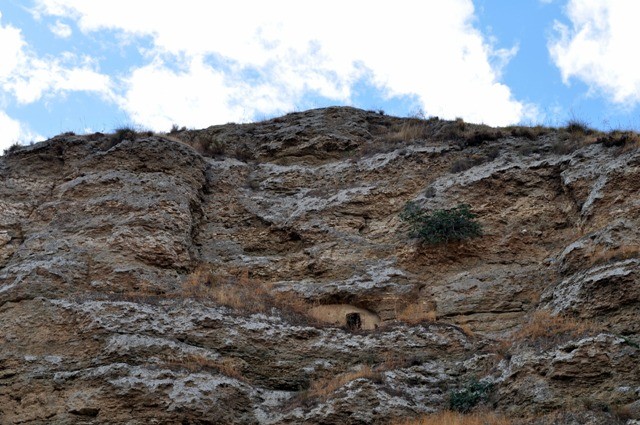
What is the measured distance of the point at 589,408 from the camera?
1127cm

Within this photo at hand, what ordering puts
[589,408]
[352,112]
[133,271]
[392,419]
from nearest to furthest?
[589,408], [392,419], [133,271], [352,112]

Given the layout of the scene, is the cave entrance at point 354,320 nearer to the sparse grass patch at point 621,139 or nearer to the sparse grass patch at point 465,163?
the sparse grass patch at point 465,163

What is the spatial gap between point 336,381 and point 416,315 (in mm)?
2901

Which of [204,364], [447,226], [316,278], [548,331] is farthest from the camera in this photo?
[316,278]

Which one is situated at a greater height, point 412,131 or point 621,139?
point 412,131

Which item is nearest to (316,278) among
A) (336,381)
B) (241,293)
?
(241,293)

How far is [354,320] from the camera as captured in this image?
16172 mm

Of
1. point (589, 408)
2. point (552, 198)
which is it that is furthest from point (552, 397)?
point (552, 198)

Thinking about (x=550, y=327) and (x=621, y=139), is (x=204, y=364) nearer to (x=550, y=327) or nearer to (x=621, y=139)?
(x=550, y=327)

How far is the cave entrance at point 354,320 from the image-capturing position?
1608 centimetres

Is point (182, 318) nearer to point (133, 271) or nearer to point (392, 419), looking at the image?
point (133, 271)

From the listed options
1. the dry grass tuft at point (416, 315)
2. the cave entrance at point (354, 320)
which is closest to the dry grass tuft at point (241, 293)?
the cave entrance at point (354, 320)

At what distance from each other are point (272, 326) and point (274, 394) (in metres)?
1.69

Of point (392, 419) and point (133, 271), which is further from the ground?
point (133, 271)
